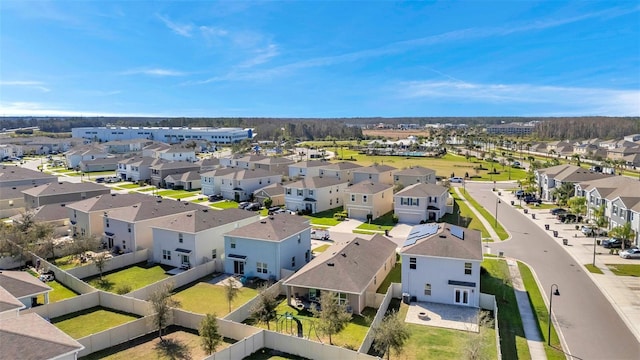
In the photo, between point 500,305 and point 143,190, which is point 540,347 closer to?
point 500,305

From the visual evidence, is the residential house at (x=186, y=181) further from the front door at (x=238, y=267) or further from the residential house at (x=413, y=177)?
the front door at (x=238, y=267)

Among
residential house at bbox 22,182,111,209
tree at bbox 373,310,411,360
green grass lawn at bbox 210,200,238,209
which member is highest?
residential house at bbox 22,182,111,209

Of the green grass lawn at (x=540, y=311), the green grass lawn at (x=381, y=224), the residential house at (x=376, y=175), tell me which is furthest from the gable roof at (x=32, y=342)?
the residential house at (x=376, y=175)

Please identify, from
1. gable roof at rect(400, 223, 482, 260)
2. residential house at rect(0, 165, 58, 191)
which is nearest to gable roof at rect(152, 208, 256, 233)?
gable roof at rect(400, 223, 482, 260)

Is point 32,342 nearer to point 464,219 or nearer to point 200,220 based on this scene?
point 200,220

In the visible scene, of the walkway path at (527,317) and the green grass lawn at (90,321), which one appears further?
the green grass lawn at (90,321)

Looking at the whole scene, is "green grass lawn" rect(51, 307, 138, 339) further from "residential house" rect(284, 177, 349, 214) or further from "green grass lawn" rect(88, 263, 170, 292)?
"residential house" rect(284, 177, 349, 214)

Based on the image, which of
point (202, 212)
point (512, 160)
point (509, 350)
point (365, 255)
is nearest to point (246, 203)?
point (202, 212)

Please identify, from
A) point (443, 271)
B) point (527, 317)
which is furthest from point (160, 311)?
point (527, 317)
